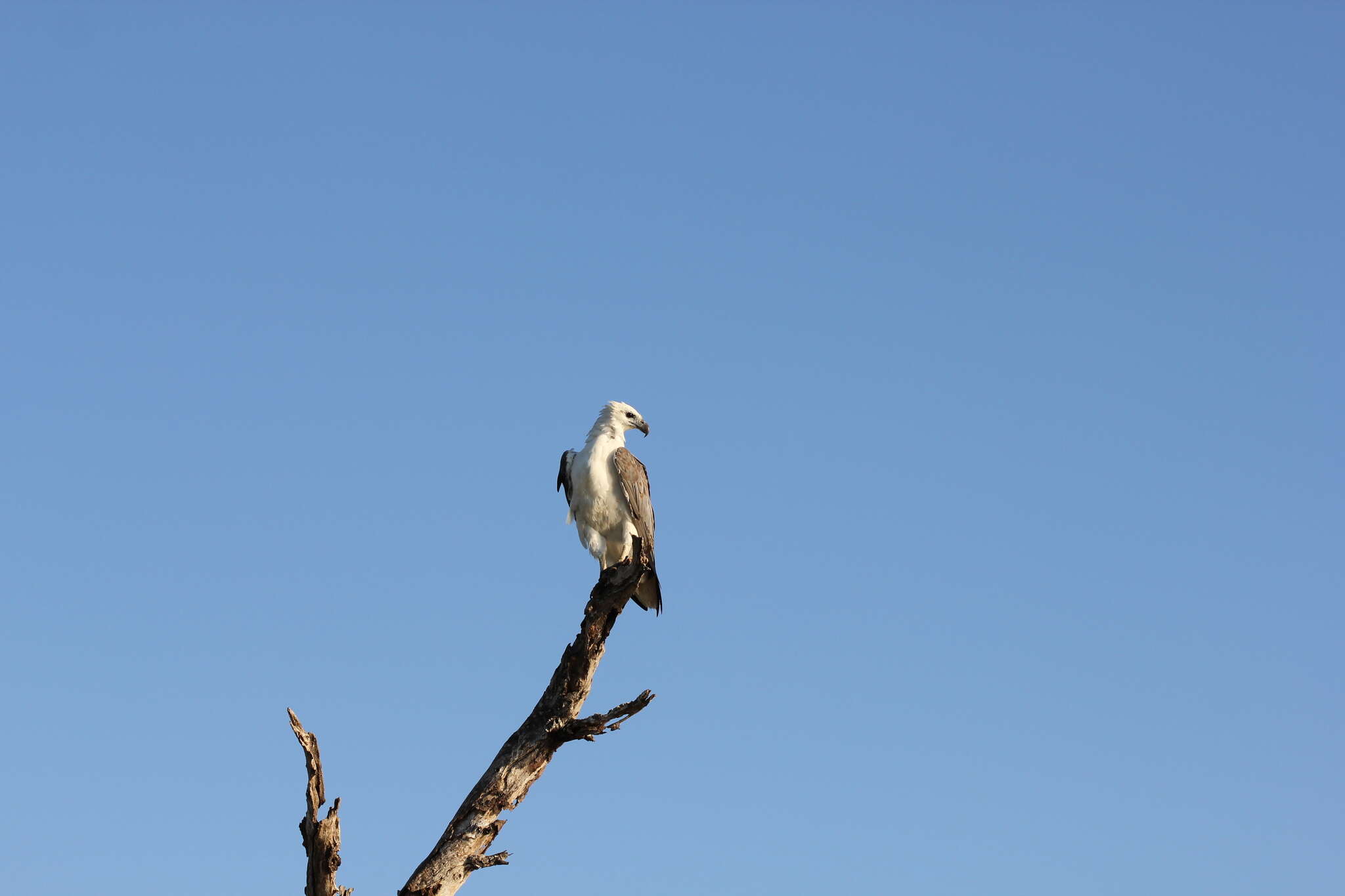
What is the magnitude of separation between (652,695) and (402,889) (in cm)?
240

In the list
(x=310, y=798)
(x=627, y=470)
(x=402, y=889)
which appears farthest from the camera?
(x=627, y=470)

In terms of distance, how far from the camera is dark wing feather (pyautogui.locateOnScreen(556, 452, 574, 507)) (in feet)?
48.9

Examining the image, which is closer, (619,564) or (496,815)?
(496,815)

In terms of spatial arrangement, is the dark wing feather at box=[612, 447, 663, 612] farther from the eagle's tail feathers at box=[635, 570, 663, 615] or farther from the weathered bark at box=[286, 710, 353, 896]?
the weathered bark at box=[286, 710, 353, 896]

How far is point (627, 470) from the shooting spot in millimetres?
14438

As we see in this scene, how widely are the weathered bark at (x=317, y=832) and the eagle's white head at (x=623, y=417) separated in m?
6.88

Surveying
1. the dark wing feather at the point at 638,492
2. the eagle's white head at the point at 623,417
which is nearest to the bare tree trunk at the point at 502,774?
the dark wing feather at the point at 638,492

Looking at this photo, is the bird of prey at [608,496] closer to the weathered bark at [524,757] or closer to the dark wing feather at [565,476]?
the dark wing feather at [565,476]

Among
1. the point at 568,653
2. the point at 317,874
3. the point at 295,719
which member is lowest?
the point at 317,874

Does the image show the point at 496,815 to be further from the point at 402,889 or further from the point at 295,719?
the point at 295,719

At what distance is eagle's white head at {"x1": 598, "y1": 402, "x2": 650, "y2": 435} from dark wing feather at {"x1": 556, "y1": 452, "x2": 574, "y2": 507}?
2.04 feet

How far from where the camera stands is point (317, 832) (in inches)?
353

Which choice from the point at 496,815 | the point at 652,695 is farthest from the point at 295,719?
the point at 652,695

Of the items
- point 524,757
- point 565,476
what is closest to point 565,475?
point 565,476
